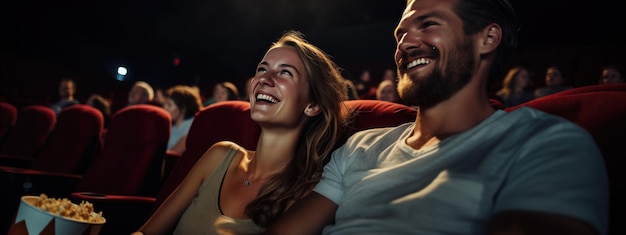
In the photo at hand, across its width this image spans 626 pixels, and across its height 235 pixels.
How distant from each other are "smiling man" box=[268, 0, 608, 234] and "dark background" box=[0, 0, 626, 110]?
496 cm

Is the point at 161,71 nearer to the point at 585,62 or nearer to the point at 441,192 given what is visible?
the point at 585,62

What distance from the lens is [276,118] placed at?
968 mm

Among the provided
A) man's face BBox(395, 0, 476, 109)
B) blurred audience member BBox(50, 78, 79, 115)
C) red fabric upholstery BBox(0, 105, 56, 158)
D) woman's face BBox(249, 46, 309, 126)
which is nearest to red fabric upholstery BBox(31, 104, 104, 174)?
red fabric upholstery BBox(0, 105, 56, 158)

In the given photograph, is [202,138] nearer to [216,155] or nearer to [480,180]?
[216,155]

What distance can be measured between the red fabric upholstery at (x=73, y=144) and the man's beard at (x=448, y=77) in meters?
1.64

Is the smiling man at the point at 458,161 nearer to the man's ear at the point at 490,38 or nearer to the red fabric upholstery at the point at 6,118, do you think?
the man's ear at the point at 490,38

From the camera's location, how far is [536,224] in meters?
0.49

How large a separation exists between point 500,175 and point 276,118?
0.50 m

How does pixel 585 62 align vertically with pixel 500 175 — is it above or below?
below

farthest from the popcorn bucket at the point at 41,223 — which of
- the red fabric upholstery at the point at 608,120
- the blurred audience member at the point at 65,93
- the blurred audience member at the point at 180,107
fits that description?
the blurred audience member at the point at 65,93

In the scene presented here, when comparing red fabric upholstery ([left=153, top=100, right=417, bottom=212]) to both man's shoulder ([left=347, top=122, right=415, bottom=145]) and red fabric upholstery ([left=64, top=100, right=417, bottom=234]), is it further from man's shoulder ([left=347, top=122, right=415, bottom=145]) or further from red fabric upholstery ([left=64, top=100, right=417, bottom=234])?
man's shoulder ([left=347, top=122, right=415, bottom=145])

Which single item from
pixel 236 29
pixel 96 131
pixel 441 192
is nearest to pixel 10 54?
pixel 236 29

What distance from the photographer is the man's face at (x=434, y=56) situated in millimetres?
709

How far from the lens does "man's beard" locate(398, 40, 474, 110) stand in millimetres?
707
